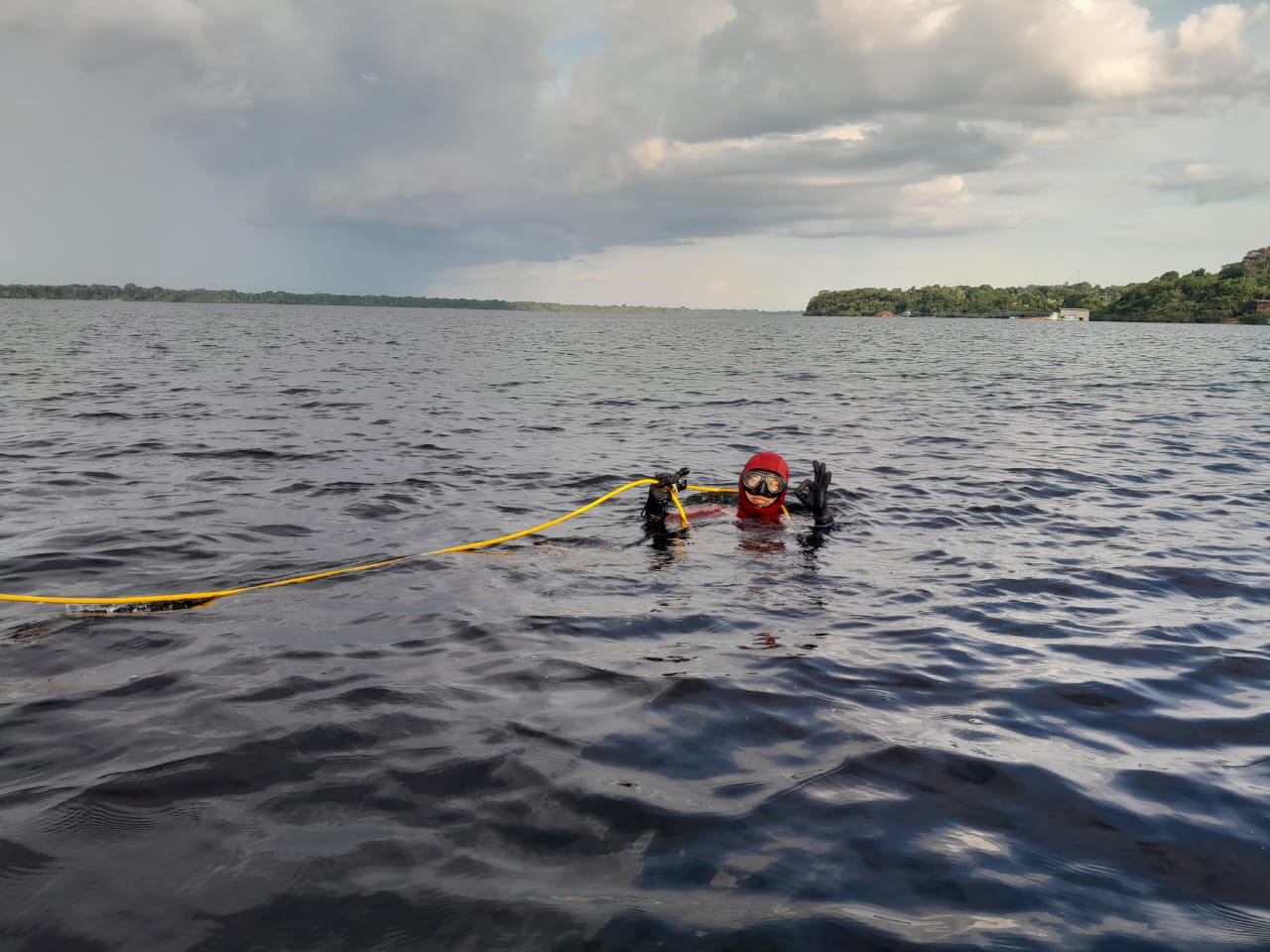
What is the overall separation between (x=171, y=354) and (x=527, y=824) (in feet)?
145

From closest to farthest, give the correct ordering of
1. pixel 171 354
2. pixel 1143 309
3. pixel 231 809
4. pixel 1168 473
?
pixel 231 809
pixel 1168 473
pixel 171 354
pixel 1143 309

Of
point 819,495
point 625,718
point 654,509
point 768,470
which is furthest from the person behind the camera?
point 654,509

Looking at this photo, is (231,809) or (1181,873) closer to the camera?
(1181,873)

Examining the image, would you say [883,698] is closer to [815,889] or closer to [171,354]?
[815,889]

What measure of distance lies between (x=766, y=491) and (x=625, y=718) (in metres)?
5.59

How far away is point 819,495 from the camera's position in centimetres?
1005

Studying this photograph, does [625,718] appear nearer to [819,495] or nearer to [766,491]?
[766,491]

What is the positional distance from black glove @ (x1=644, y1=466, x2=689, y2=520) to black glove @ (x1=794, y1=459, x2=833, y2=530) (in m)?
1.61

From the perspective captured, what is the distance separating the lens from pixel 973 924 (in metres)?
3.22

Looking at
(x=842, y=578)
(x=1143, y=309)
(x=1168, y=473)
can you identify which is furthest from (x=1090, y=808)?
(x=1143, y=309)

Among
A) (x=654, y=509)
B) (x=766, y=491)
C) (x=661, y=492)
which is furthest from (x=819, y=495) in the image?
(x=654, y=509)

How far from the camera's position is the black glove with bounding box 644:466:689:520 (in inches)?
392

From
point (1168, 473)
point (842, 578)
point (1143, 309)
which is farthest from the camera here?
point (1143, 309)

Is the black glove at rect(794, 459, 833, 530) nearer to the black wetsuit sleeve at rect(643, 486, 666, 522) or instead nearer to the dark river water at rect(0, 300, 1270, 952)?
the dark river water at rect(0, 300, 1270, 952)
